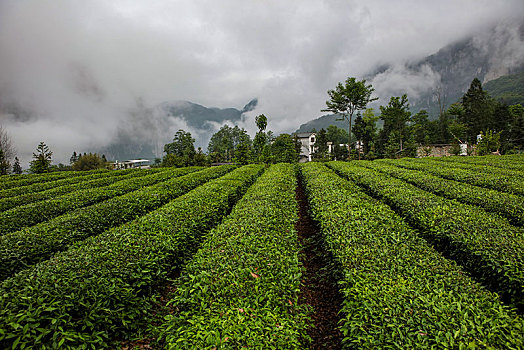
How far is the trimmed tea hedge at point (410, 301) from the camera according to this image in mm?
2168

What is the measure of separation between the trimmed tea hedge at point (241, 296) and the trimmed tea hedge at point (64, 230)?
3.61 metres

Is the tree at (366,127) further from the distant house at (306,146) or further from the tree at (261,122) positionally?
the tree at (261,122)

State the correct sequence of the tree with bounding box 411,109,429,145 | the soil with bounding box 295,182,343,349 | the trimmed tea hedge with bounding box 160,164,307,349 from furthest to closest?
the tree with bounding box 411,109,429,145 < the soil with bounding box 295,182,343,349 < the trimmed tea hedge with bounding box 160,164,307,349

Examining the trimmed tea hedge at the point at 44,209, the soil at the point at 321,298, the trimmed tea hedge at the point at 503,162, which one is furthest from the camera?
the trimmed tea hedge at the point at 503,162

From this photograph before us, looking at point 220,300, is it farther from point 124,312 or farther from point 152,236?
point 152,236

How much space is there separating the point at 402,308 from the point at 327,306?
179 centimetres

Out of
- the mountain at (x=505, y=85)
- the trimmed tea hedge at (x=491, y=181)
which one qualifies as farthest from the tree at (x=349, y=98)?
the mountain at (x=505, y=85)

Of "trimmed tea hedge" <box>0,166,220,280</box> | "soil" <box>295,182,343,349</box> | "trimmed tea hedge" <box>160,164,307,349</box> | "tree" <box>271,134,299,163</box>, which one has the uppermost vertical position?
"tree" <box>271,134,299,163</box>

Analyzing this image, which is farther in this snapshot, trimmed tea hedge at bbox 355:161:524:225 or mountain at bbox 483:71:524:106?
mountain at bbox 483:71:524:106

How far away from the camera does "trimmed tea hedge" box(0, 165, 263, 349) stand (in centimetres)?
242

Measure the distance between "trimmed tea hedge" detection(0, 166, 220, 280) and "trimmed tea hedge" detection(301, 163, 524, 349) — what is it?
6.14 m

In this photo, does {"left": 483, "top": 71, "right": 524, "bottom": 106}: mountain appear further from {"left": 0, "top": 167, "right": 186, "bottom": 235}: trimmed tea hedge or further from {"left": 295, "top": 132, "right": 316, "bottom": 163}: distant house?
{"left": 0, "top": 167, "right": 186, "bottom": 235}: trimmed tea hedge

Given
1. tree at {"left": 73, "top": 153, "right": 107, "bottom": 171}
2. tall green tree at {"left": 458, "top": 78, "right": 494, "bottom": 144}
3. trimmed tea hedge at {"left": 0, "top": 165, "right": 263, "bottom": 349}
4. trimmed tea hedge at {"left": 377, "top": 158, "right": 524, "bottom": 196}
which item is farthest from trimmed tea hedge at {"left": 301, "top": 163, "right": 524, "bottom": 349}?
tree at {"left": 73, "top": 153, "right": 107, "bottom": 171}

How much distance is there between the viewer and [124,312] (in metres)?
3.17
